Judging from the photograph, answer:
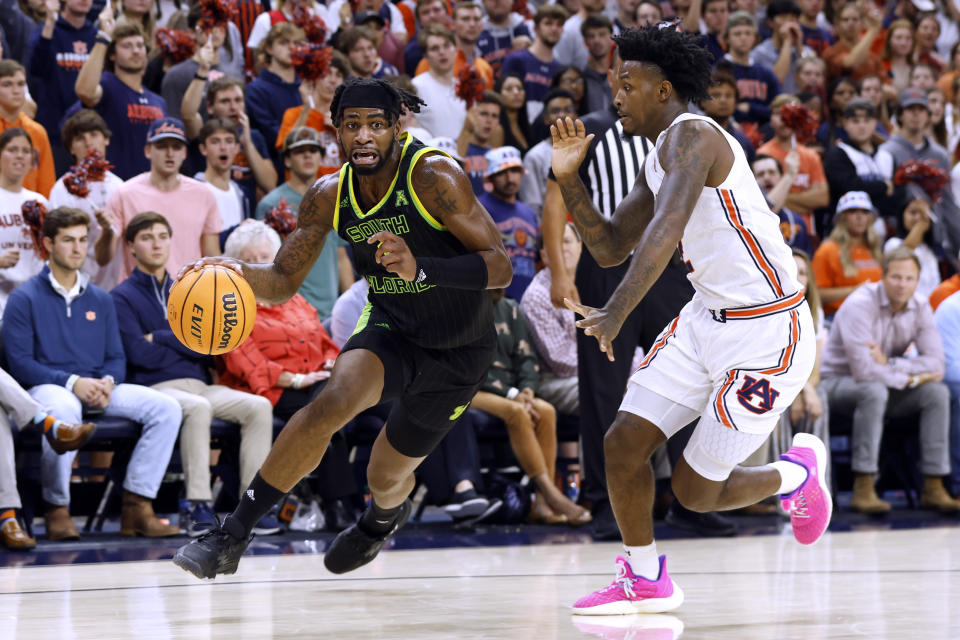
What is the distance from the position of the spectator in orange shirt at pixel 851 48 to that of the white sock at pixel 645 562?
374 inches

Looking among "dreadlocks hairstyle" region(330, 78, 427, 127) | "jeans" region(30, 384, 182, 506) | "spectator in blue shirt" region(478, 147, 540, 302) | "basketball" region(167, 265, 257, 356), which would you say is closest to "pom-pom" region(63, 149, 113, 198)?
"jeans" region(30, 384, 182, 506)

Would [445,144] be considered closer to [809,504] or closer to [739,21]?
[739,21]

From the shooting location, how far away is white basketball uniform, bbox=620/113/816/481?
4246mm

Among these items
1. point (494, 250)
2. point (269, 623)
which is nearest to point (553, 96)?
point (494, 250)

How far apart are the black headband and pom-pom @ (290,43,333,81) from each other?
Answer: 434cm

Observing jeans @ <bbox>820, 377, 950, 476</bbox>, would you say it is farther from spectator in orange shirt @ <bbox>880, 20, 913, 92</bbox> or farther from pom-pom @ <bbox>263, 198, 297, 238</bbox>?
spectator in orange shirt @ <bbox>880, 20, 913, 92</bbox>

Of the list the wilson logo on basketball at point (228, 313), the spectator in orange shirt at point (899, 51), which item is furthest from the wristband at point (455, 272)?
the spectator in orange shirt at point (899, 51)

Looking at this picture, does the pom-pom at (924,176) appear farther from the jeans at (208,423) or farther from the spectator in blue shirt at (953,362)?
the jeans at (208,423)

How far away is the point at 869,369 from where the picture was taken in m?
8.31

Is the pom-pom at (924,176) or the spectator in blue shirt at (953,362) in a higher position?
the pom-pom at (924,176)

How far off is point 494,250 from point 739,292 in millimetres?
876

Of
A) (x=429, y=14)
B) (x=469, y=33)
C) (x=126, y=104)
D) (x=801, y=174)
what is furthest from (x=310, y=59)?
(x=801, y=174)

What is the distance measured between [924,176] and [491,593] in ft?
23.4

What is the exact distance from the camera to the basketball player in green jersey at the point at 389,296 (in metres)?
4.30
